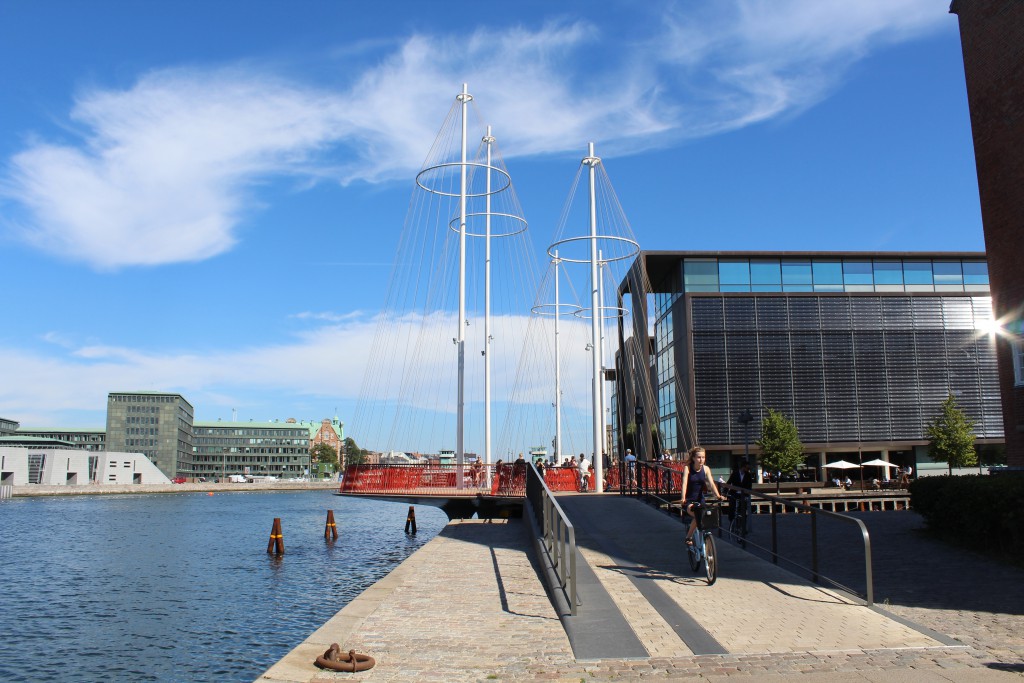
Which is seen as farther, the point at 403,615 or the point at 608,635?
the point at 403,615

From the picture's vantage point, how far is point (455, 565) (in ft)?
51.1

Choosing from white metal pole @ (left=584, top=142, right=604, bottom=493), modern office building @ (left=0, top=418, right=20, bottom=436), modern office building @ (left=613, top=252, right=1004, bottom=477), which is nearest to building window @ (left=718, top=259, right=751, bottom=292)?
modern office building @ (left=613, top=252, right=1004, bottom=477)

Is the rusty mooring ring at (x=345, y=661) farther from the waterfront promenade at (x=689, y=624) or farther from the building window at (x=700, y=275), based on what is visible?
the building window at (x=700, y=275)

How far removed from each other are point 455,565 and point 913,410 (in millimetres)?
44657

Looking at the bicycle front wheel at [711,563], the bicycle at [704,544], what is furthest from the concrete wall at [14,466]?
the bicycle front wheel at [711,563]

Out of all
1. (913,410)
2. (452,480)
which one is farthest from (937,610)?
(913,410)

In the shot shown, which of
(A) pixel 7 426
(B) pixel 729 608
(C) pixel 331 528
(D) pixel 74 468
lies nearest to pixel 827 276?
(C) pixel 331 528

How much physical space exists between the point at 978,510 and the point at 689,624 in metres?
7.98

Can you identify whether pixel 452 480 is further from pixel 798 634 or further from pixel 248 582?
pixel 798 634

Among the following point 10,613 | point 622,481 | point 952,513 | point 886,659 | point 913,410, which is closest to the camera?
point 886,659

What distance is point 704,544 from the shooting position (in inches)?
457

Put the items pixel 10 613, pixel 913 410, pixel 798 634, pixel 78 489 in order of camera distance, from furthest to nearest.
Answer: pixel 78 489
pixel 913 410
pixel 10 613
pixel 798 634

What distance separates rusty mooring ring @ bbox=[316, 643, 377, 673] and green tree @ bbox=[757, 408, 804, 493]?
40.3m

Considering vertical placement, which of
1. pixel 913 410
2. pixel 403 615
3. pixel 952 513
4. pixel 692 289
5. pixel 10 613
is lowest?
pixel 10 613
